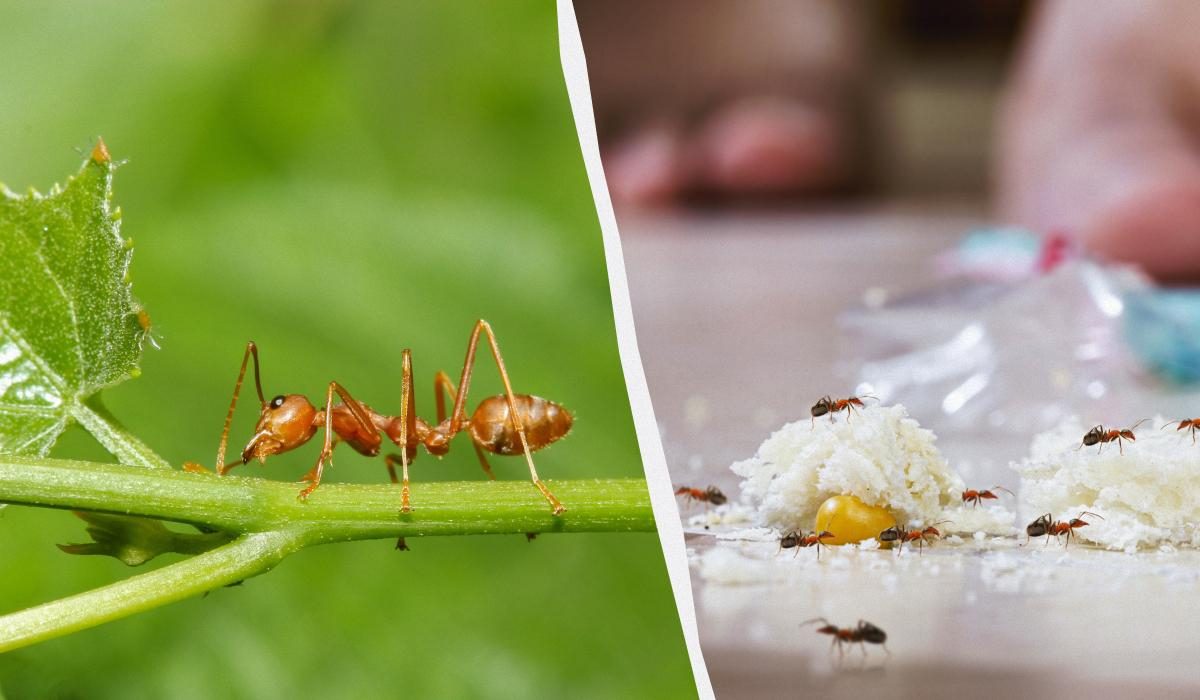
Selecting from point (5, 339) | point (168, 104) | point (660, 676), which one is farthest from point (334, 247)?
point (5, 339)

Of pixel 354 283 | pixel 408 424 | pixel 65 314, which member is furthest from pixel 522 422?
pixel 354 283

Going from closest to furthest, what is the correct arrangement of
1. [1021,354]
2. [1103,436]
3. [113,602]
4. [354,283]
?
1. [113,602]
2. [1103,436]
3. [1021,354]
4. [354,283]

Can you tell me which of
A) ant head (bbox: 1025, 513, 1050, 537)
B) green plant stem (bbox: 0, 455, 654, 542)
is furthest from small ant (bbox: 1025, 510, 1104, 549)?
green plant stem (bbox: 0, 455, 654, 542)

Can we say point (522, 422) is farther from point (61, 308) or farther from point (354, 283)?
point (354, 283)

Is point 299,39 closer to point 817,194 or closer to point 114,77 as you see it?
point 114,77

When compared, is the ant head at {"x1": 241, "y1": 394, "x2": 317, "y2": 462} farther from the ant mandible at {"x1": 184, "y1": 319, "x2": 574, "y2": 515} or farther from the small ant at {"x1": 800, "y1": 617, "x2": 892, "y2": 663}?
the small ant at {"x1": 800, "y1": 617, "x2": 892, "y2": 663}

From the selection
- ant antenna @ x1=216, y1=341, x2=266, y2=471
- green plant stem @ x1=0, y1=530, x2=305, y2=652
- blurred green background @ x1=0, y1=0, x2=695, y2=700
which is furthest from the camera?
blurred green background @ x1=0, y1=0, x2=695, y2=700
